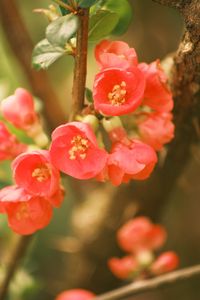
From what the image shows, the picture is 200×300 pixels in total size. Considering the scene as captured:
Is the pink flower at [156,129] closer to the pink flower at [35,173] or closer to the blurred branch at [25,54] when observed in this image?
the pink flower at [35,173]

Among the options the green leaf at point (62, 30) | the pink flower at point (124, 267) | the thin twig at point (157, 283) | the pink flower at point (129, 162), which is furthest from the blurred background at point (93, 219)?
the green leaf at point (62, 30)

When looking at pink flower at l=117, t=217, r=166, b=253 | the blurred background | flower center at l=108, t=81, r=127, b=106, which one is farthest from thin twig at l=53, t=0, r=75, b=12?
pink flower at l=117, t=217, r=166, b=253

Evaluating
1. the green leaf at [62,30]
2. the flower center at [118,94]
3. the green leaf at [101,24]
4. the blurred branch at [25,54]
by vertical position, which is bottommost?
the blurred branch at [25,54]

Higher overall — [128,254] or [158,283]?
[158,283]

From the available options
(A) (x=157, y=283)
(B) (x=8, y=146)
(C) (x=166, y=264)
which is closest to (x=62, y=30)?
(B) (x=8, y=146)

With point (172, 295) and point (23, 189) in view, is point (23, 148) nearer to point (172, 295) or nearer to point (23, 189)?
point (23, 189)

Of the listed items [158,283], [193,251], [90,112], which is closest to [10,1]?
[90,112]

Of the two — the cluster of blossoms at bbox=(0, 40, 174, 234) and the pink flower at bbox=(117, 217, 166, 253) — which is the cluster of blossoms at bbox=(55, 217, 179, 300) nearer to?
the pink flower at bbox=(117, 217, 166, 253)
